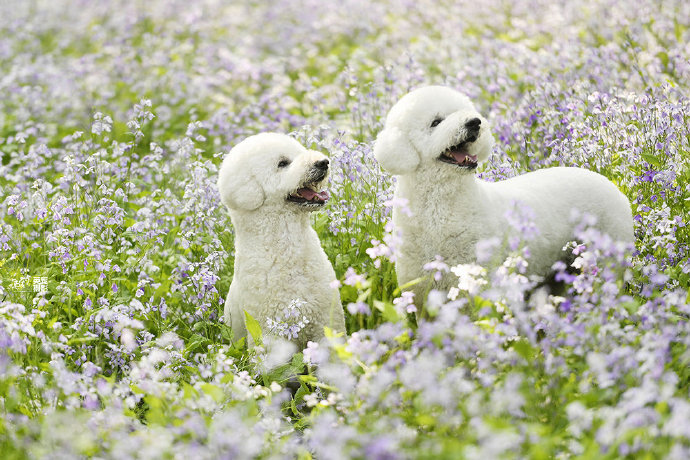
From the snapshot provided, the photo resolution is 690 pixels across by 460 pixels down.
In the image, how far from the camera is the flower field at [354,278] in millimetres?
2578

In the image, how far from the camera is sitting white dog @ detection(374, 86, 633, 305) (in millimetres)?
3908

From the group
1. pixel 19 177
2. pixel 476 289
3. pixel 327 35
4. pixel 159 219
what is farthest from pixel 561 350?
pixel 327 35

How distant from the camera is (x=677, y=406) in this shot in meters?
2.26

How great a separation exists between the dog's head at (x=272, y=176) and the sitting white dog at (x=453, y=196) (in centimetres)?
36

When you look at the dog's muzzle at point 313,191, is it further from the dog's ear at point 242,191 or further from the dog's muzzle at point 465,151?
the dog's muzzle at point 465,151

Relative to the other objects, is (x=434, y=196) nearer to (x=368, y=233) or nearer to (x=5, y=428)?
(x=368, y=233)

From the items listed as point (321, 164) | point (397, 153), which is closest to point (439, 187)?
point (397, 153)

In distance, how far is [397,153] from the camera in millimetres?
3906

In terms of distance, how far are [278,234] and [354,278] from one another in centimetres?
107

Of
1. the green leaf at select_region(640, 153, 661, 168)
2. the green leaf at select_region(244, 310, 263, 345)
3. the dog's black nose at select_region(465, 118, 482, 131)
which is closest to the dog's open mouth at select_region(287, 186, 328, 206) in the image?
the green leaf at select_region(244, 310, 263, 345)

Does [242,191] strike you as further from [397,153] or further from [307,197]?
[397,153]

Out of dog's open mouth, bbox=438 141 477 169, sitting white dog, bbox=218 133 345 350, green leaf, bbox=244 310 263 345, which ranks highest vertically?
dog's open mouth, bbox=438 141 477 169

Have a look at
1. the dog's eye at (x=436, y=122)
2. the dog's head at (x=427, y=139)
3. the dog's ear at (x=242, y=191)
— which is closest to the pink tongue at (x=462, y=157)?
the dog's head at (x=427, y=139)

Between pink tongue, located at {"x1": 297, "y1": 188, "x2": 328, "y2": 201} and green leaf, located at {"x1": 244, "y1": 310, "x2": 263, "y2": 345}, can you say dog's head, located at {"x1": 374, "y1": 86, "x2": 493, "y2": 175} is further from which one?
green leaf, located at {"x1": 244, "y1": 310, "x2": 263, "y2": 345}
